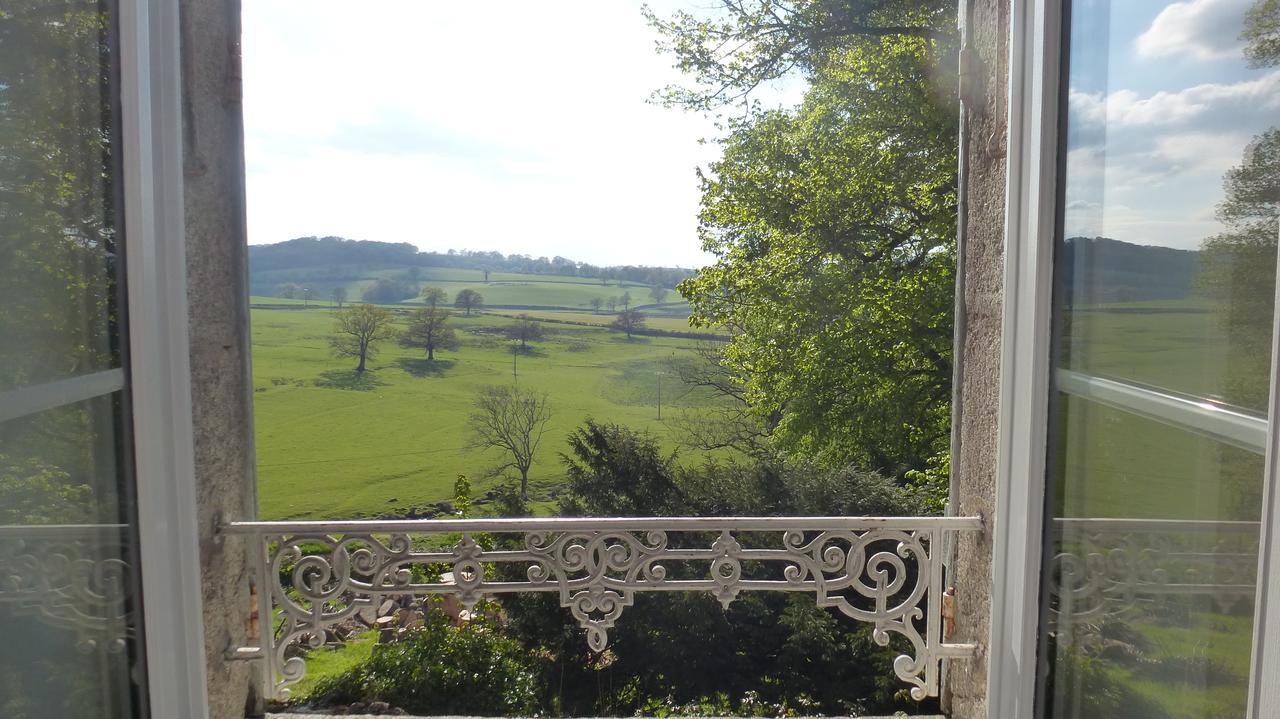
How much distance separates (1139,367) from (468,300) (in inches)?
243

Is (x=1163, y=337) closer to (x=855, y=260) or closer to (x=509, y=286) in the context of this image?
(x=855, y=260)

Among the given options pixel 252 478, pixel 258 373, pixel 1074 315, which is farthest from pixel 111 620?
pixel 258 373

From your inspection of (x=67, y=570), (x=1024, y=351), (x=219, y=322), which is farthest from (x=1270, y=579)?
(x=219, y=322)

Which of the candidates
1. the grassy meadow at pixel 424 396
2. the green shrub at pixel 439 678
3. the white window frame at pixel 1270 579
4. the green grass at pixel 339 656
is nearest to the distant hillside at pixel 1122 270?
the white window frame at pixel 1270 579

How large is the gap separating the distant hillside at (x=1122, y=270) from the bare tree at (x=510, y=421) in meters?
5.84

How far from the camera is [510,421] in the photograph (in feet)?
23.4

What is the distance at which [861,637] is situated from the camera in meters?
5.33

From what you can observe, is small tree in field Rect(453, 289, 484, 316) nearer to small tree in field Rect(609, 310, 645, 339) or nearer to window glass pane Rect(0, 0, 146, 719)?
small tree in field Rect(609, 310, 645, 339)

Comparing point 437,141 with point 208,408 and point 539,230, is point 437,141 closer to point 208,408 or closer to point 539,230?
point 539,230

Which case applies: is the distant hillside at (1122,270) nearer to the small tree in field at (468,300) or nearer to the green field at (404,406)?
the green field at (404,406)

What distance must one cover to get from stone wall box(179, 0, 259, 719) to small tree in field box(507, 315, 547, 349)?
4.94 metres

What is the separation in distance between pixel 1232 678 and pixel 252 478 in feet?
7.09

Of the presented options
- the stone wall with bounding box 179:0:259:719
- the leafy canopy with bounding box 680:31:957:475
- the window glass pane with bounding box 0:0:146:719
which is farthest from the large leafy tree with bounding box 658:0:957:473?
the window glass pane with bounding box 0:0:146:719

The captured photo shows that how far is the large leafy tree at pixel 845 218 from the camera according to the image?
257 inches
